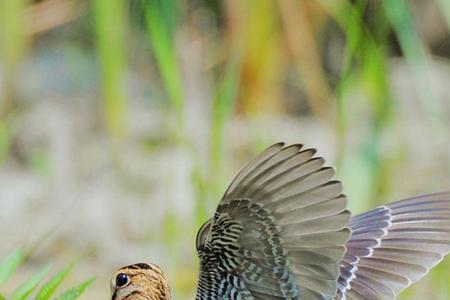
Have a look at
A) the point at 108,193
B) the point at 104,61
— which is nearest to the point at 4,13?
the point at 104,61

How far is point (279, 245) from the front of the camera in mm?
3023

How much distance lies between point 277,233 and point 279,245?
32 millimetres

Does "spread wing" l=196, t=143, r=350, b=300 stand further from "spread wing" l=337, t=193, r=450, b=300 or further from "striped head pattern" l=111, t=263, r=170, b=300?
"spread wing" l=337, t=193, r=450, b=300

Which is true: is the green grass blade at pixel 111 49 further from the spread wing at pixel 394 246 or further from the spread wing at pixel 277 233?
the spread wing at pixel 277 233

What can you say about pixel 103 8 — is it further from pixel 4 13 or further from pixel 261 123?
pixel 261 123

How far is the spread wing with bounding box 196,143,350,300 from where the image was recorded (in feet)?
9.53

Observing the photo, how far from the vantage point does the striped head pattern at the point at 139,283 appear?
3340 millimetres

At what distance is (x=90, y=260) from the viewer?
20.4 ft

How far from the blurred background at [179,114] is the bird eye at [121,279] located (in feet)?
3.91

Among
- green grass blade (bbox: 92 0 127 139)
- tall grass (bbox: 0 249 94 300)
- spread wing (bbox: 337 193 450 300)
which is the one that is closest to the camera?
tall grass (bbox: 0 249 94 300)

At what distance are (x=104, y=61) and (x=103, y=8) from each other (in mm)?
211

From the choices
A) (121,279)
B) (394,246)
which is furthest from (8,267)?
(394,246)

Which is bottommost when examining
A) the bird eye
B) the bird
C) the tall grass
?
the tall grass

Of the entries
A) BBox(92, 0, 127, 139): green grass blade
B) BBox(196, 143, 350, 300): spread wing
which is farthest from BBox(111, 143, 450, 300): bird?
BBox(92, 0, 127, 139): green grass blade
